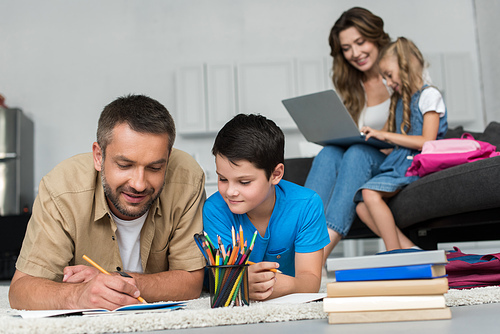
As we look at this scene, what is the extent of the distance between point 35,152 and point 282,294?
174 inches

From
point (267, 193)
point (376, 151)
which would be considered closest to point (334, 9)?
point (376, 151)

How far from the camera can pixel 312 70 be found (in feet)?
16.3

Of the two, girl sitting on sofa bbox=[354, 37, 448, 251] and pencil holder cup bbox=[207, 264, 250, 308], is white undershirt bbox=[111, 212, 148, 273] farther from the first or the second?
girl sitting on sofa bbox=[354, 37, 448, 251]

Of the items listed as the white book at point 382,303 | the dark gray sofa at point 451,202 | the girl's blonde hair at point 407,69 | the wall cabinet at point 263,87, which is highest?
the wall cabinet at point 263,87

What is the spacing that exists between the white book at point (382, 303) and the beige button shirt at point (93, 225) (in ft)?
1.94

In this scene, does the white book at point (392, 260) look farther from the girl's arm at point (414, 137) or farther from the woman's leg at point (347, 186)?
the girl's arm at point (414, 137)

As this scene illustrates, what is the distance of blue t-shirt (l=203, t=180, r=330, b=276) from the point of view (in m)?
1.49

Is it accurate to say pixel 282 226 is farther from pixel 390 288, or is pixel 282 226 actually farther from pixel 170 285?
pixel 390 288

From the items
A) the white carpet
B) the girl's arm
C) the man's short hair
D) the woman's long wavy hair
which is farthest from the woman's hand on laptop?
the white carpet

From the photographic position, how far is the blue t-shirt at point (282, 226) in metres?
1.49

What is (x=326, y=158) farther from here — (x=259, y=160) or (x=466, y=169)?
(x=259, y=160)

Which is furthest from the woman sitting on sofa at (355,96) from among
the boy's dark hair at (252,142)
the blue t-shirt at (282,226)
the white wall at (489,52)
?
the white wall at (489,52)

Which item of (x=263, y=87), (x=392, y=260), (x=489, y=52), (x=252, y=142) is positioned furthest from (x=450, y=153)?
(x=489, y=52)

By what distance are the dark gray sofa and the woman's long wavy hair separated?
0.68 meters
